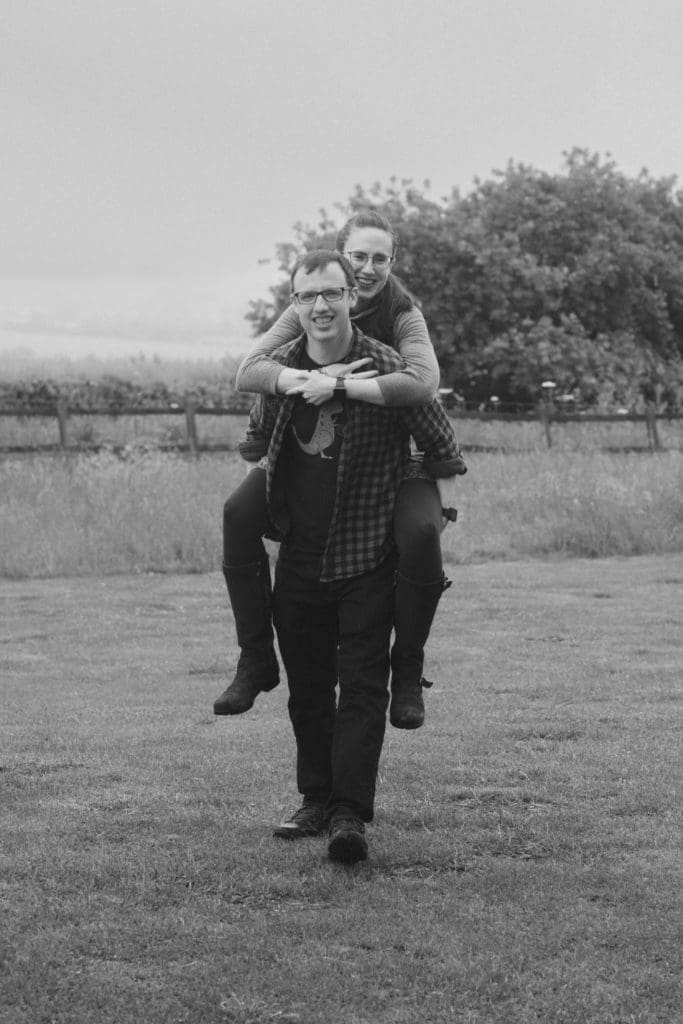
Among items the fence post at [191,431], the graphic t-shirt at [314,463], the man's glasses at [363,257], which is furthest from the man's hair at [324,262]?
the fence post at [191,431]

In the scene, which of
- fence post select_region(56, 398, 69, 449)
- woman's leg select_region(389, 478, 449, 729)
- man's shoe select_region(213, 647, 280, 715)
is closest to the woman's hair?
woman's leg select_region(389, 478, 449, 729)

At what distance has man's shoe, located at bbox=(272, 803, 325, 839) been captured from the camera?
17.6 feet

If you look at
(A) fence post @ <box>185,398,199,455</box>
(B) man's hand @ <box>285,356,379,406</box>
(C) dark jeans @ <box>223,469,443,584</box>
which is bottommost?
(A) fence post @ <box>185,398,199,455</box>

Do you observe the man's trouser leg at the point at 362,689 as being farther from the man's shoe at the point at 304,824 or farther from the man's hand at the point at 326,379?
the man's hand at the point at 326,379

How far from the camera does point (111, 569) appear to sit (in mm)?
16391

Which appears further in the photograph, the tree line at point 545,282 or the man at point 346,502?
the tree line at point 545,282

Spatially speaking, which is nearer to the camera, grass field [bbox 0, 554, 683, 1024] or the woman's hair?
grass field [bbox 0, 554, 683, 1024]

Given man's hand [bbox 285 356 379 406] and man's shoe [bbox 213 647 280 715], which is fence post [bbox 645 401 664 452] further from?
man's hand [bbox 285 356 379 406]

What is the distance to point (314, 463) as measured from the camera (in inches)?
200

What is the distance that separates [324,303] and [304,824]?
1.91m

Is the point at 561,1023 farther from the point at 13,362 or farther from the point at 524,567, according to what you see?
the point at 13,362

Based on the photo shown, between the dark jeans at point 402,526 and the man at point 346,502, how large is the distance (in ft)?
0.17

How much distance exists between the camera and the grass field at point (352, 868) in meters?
3.91

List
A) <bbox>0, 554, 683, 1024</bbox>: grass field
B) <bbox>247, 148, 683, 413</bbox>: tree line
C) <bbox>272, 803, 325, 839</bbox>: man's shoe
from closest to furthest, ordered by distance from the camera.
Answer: <bbox>0, 554, 683, 1024</bbox>: grass field, <bbox>272, 803, 325, 839</bbox>: man's shoe, <bbox>247, 148, 683, 413</bbox>: tree line
